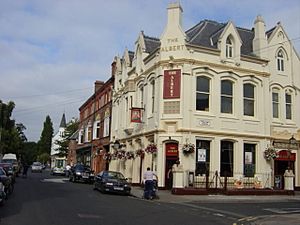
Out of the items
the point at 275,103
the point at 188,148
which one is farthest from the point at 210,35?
the point at 188,148

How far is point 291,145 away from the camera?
103 ft

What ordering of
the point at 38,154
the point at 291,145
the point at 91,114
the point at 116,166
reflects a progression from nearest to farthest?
the point at 291,145, the point at 116,166, the point at 91,114, the point at 38,154

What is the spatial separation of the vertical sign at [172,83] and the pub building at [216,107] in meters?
0.07

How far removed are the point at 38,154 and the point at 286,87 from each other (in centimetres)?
11536

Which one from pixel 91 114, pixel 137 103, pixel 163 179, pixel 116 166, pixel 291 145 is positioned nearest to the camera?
pixel 163 179

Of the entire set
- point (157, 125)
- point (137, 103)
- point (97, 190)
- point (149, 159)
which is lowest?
point (97, 190)

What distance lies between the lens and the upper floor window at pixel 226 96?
29281mm

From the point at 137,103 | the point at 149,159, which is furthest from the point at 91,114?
the point at 149,159

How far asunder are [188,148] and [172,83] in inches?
185

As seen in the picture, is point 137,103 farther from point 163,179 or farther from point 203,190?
point 203,190

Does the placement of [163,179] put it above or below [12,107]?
below

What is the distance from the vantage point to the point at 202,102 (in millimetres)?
28578

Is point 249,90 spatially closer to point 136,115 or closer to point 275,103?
point 275,103

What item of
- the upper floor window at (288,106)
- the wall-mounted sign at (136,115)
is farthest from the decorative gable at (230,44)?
the wall-mounted sign at (136,115)
